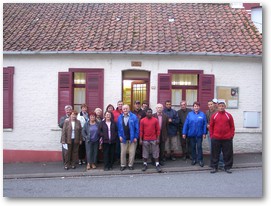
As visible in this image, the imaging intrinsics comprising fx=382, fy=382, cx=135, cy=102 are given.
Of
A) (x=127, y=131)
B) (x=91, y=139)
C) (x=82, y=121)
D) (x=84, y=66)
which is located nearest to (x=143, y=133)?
(x=127, y=131)

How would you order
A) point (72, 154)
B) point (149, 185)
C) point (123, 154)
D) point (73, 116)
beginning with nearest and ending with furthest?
point (149, 185), point (123, 154), point (73, 116), point (72, 154)

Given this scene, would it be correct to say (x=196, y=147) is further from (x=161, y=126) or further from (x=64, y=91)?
(x=64, y=91)

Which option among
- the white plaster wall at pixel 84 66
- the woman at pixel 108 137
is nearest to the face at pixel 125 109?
the woman at pixel 108 137

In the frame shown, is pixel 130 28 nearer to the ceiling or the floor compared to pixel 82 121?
nearer to the ceiling

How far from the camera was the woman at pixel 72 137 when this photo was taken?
9.78 m

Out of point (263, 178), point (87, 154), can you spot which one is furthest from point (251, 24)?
point (87, 154)

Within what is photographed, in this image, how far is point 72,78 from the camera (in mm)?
11086

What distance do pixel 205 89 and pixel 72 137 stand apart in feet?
13.0

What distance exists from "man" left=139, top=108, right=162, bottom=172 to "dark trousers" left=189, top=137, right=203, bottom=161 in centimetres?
95

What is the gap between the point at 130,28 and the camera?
11.7 metres

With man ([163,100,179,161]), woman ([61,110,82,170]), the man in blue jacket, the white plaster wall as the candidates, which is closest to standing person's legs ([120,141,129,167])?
woman ([61,110,82,170])

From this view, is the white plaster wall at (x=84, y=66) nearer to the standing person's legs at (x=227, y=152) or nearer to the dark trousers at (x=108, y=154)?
the dark trousers at (x=108, y=154)

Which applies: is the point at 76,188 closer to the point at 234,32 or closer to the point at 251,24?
the point at 234,32

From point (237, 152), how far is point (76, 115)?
4.72 m
